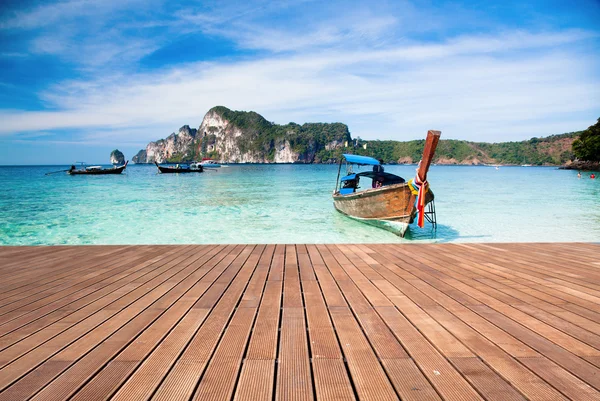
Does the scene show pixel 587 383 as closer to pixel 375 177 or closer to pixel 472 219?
pixel 375 177

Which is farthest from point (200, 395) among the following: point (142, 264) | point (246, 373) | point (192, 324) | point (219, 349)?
point (142, 264)

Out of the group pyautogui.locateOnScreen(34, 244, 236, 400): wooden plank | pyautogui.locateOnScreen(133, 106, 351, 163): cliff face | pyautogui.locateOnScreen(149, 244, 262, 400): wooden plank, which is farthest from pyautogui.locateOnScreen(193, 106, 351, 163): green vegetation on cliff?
pyautogui.locateOnScreen(34, 244, 236, 400): wooden plank

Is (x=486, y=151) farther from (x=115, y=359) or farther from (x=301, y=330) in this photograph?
(x=115, y=359)

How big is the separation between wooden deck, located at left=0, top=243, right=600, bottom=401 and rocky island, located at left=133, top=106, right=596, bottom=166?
5136 inches

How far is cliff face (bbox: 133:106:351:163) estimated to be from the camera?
162m

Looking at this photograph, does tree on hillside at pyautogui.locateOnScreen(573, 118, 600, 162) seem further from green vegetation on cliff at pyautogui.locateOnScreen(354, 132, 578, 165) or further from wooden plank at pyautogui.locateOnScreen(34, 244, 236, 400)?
wooden plank at pyautogui.locateOnScreen(34, 244, 236, 400)

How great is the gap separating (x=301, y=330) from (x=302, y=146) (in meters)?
162

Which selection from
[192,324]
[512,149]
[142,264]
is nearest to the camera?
[192,324]

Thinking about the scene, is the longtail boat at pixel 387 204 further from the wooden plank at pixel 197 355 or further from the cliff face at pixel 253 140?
the cliff face at pixel 253 140

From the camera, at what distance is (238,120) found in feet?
588

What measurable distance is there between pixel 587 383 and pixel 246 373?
1.63 m

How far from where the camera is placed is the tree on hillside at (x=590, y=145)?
59.6 meters

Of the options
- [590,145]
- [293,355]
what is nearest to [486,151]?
[590,145]

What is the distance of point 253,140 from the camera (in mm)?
171000
